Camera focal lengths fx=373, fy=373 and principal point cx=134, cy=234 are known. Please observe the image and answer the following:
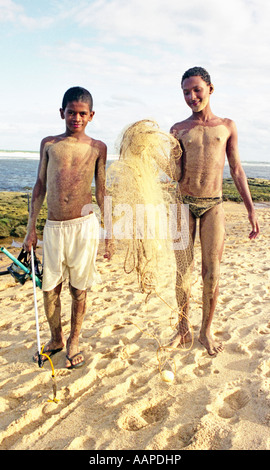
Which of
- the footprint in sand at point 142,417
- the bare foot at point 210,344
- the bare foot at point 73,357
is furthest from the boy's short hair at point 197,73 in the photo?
the footprint in sand at point 142,417

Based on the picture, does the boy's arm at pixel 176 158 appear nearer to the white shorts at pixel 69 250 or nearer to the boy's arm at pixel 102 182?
the boy's arm at pixel 102 182

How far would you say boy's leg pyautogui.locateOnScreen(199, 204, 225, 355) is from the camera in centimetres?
323

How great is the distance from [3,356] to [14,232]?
734cm

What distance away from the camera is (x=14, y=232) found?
407 inches

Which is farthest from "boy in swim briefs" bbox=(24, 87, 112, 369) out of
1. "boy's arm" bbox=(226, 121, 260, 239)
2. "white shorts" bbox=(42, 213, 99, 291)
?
"boy's arm" bbox=(226, 121, 260, 239)

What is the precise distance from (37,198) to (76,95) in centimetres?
91

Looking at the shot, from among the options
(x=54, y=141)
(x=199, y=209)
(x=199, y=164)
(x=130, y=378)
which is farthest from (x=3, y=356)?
(x=199, y=164)

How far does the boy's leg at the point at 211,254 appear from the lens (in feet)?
10.6

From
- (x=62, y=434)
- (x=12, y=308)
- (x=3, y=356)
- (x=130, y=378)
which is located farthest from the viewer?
(x=12, y=308)

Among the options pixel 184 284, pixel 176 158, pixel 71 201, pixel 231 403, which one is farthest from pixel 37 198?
pixel 231 403

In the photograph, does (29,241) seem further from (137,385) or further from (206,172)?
(206,172)

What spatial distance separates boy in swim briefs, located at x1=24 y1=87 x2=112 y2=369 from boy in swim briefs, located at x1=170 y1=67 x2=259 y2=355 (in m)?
0.75

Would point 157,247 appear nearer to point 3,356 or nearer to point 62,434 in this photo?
point 62,434

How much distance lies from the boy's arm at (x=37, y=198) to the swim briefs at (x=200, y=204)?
127 cm
